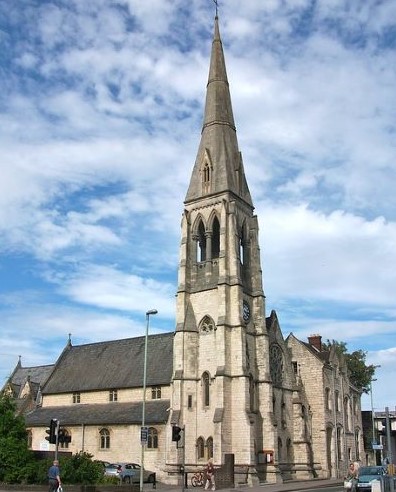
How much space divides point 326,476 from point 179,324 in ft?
59.8

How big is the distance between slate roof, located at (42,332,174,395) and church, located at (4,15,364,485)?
120mm

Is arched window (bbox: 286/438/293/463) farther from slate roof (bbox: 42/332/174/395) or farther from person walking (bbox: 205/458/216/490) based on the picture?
person walking (bbox: 205/458/216/490)

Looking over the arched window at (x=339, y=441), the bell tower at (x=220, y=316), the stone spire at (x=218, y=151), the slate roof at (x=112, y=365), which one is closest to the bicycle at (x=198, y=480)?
the bell tower at (x=220, y=316)

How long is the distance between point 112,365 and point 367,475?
2754 centimetres

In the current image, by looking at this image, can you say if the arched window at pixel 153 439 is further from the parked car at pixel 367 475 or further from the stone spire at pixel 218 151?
the stone spire at pixel 218 151

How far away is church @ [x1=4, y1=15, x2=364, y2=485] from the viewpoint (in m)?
43.1

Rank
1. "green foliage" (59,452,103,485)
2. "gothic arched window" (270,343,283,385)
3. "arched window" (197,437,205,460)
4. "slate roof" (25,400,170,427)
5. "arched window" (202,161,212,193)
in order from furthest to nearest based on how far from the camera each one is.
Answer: "arched window" (202,161,212,193) < "gothic arched window" (270,343,283,385) < "slate roof" (25,400,170,427) < "arched window" (197,437,205,460) < "green foliage" (59,452,103,485)

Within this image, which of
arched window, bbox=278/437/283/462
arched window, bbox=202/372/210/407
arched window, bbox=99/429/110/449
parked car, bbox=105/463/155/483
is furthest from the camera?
arched window, bbox=99/429/110/449

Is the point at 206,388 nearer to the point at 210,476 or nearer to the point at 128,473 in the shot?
the point at 128,473

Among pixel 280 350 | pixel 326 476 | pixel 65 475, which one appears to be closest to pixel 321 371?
pixel 280 350

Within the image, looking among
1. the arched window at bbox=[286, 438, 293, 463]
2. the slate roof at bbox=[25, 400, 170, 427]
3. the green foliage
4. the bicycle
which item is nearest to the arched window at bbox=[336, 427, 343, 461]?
the arched window at bbox=[286, 438, 293, 463]

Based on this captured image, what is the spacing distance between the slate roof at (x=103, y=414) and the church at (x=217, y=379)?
127 millimetres

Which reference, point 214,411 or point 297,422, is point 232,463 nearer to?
point 214,411

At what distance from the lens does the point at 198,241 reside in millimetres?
49312
